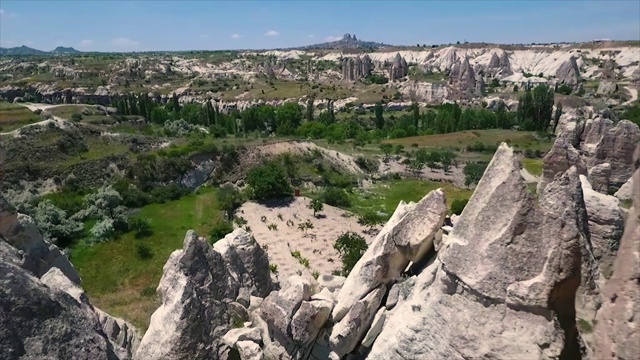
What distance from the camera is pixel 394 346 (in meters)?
9.98

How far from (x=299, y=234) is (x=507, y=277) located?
1097 inches

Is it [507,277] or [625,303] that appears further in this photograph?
[507,277]

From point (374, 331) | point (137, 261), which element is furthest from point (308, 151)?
point (374, 331)

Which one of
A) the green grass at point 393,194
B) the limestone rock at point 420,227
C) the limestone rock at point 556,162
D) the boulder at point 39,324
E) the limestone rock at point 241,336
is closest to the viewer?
the boulder at point 39,324

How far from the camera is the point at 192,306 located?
40.8 feet

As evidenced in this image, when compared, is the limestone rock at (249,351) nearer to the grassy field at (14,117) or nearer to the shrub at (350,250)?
the shrub at (350,250)

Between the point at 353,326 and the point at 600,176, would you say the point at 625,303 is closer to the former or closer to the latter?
the point at 353,326

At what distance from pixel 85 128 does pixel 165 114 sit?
35.2m

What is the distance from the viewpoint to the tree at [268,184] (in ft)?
139

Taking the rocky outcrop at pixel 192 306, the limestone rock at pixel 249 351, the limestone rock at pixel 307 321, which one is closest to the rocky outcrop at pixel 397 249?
the limestone rock at pixel 307 321

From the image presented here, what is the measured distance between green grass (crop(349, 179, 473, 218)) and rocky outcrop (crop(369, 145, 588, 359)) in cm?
3225

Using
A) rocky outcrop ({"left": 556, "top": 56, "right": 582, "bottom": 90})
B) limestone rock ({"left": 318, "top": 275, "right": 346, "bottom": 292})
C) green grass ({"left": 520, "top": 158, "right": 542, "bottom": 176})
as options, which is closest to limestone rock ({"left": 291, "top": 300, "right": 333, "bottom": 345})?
limestone rock ({"left": 318, "top": 275, "right": 346, "bottom": 292})

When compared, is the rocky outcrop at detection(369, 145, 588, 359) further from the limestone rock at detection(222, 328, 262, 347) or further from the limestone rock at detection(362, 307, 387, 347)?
the limestone rock at detection(222, 328, 262, 347)

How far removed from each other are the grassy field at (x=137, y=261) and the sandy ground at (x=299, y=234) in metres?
3.82
